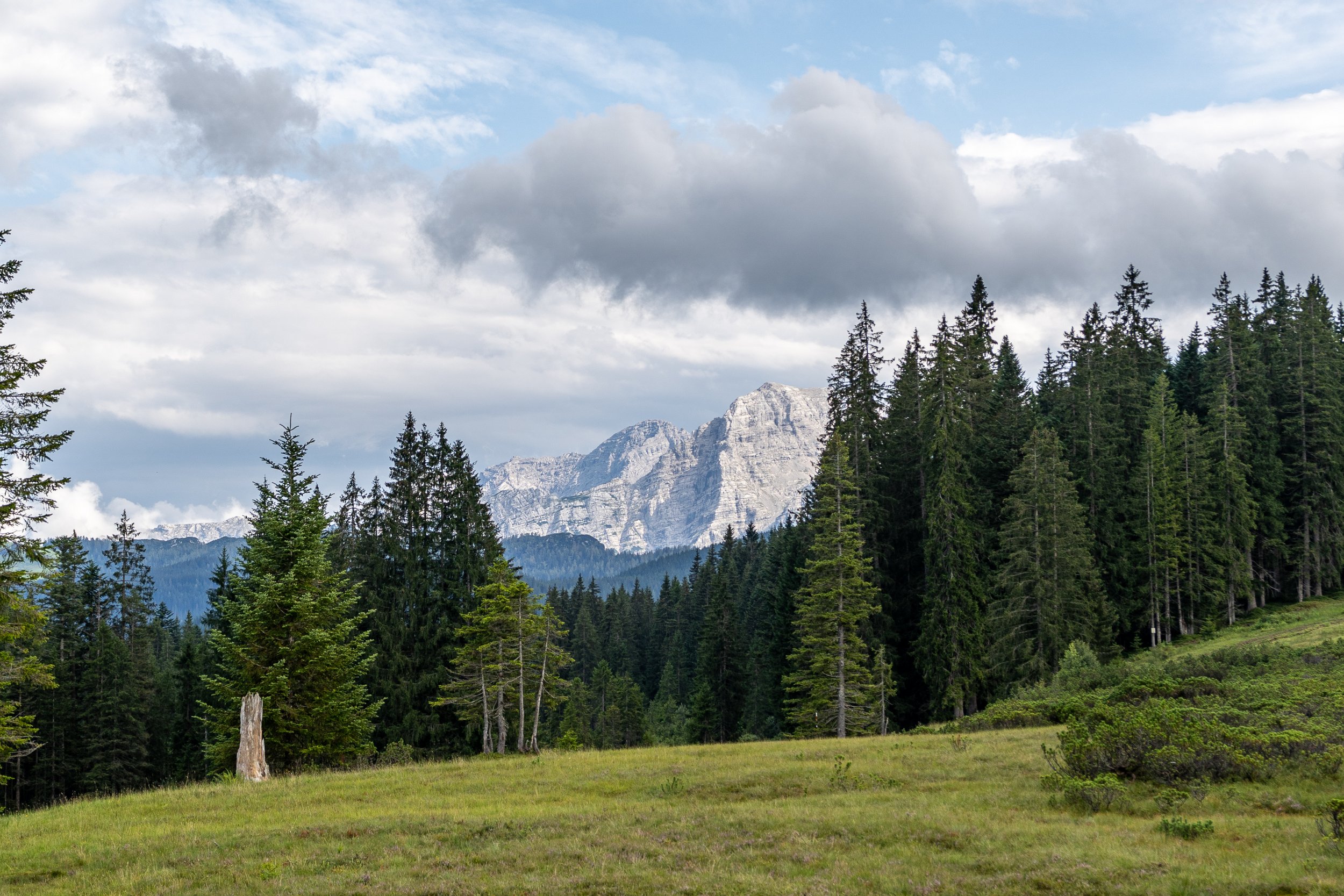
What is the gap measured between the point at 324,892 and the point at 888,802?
1112 cm

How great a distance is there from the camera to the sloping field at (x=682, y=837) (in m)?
12.0

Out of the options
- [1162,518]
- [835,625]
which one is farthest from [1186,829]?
[1162,518]

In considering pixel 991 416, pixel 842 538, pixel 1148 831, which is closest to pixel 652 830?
pixel 1148 831

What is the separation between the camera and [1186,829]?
13844 millimetres

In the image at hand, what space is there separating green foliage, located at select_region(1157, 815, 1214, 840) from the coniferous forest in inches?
1005

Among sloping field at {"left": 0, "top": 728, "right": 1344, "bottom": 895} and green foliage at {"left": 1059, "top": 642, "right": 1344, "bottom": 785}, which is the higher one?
green foliage at {"left": 1059, "top": 642, "right": 1344, "bottom": 785}

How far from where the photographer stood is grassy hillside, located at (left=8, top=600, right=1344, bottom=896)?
12055 millimetres

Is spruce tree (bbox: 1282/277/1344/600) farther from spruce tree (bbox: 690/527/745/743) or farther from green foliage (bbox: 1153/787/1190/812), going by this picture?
green foliage (bbox: 1153/787/1190/812)

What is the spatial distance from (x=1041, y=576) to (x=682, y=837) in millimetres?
38491

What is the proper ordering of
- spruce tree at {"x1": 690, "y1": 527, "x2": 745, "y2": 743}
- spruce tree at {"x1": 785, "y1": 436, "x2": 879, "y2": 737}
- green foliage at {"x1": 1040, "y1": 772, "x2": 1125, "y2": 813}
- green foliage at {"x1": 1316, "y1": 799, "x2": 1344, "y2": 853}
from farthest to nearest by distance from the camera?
spruce tree at {"x1": 690, "y1": 527, "x2": 745, "y2": 743}, spruce tree at {"x1": 785, "y1": 436, "x2": 879, "y2": 737}, green foliage at {"x1": 1040, "y1": 772, "x2": 1125, "y2": 813}, green foliage at {"x1": 1316, "y1": 799, "x2": 1344, "y2": 853}

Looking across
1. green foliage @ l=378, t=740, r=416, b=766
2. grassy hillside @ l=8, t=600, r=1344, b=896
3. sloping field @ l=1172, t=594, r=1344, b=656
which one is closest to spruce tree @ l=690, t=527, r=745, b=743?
sloping field @ l=1172, t=594, r=1344, b=656

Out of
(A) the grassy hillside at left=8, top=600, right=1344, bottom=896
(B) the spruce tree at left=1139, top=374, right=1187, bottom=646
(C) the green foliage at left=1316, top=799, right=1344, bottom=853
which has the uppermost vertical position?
(B) the spruce tree at left=1139, top=374, right=1187, bottom=646

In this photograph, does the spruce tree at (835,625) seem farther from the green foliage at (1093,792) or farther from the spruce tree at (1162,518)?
the spruce tree at (1162,518)

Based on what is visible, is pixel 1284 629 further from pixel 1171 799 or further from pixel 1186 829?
pixel 1186 829
